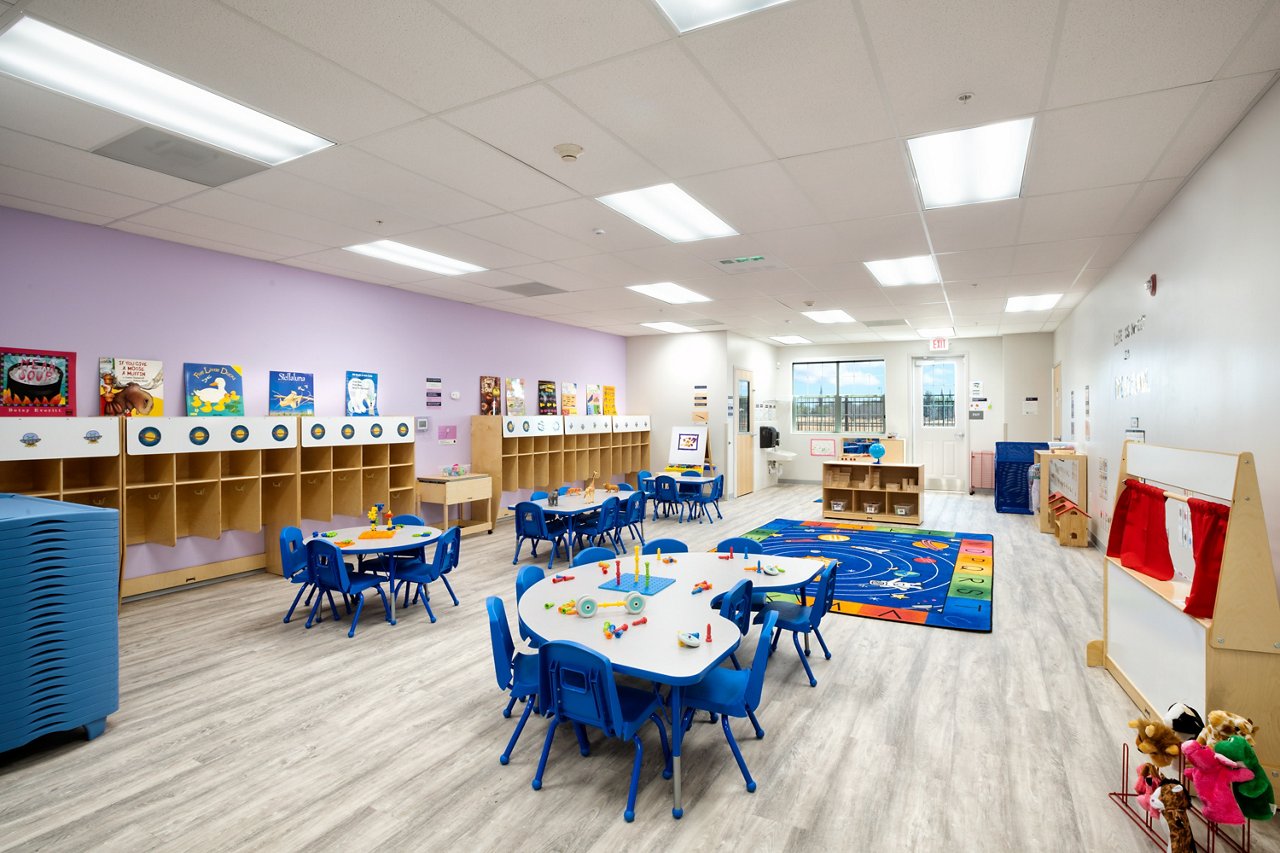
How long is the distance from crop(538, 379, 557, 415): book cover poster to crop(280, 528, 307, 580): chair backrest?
5.56m

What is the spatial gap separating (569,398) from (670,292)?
3.65 m

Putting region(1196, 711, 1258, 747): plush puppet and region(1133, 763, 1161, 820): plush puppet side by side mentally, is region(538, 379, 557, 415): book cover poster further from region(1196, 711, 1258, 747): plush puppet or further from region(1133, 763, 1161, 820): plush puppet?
region(1196, 711, 1258, 747): plush puppet

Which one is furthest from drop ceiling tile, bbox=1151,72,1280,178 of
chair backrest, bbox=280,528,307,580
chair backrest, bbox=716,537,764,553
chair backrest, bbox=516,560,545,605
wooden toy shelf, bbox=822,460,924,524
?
chair backrest, bbox=280,528,307,580

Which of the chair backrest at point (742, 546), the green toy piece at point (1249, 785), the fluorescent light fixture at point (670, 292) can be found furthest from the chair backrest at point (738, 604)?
the fluorescent light fixture at point (670, 292)

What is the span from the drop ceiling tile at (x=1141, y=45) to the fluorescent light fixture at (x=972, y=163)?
0.46 meters

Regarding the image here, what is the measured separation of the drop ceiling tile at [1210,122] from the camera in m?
3.05

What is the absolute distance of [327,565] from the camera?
494 cm

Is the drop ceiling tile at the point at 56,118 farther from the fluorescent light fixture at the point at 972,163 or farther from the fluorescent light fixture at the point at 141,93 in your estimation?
the fluorescent light fixture at the point at 972,163

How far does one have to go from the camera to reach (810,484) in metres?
14.3

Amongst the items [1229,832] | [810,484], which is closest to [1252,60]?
[1229,832]

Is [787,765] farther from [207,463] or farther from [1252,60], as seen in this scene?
[207,463]

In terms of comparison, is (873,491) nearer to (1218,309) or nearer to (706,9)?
(1218,309)

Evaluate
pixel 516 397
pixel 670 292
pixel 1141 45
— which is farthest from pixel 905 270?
pixel 516 397

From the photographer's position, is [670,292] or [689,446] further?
[689,446]
